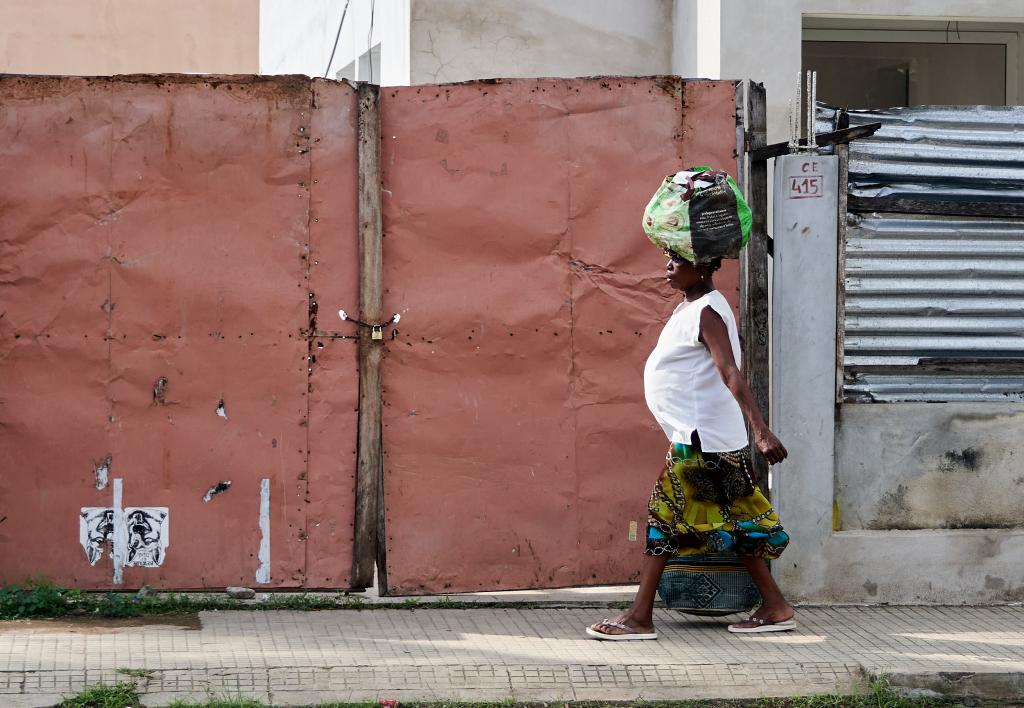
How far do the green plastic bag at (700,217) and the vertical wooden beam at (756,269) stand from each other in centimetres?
77

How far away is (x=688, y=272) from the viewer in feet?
17.9

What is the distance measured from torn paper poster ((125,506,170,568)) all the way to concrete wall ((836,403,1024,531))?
3.02m

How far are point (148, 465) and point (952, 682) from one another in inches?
134

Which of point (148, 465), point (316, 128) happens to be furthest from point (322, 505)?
point (316, 128)

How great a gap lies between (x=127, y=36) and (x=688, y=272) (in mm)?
16835

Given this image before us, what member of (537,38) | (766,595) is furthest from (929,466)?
(537,38)

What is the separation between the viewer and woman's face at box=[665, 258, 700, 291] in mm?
5449

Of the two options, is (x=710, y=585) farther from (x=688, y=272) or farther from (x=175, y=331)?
(x=175, y=331)

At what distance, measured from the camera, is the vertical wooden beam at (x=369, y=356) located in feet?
19.7

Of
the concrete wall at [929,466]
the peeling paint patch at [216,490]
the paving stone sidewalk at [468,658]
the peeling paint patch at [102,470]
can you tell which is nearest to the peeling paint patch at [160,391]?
the peeling paint patch at [102,470]

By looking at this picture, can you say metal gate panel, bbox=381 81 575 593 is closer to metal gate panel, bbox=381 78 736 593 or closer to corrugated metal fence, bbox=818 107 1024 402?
metal gate panel, bbox=381 78 736 593

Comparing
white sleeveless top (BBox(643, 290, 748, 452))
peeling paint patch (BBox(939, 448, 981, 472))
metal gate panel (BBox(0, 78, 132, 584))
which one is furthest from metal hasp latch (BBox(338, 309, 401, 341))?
peeling paint patch (BBox(939, 448, 981, 472))

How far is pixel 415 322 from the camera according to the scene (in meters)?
6.05

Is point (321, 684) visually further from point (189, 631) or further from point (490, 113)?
point (490, 113)
